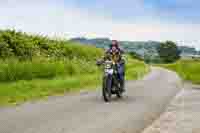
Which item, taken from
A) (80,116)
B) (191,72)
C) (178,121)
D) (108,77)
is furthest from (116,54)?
(191,72)

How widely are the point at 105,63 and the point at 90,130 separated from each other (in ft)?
21.7

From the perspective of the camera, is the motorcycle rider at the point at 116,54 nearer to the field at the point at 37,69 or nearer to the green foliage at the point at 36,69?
the field at the point at 37,69

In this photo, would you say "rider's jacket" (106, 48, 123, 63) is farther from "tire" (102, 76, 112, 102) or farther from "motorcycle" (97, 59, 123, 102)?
"tire" (102, 76, 112, 102)

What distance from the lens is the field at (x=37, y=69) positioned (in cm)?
1941

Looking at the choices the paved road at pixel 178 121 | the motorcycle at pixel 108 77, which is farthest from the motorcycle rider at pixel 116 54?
the paved road at pixel 178 121

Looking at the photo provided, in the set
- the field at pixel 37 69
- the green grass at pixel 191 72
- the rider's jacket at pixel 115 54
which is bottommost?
the green grass at pixel 191 72

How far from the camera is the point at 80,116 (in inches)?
487

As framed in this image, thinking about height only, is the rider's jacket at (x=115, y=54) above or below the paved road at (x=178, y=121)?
above

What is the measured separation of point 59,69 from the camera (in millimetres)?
29234

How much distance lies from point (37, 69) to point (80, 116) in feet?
44.9

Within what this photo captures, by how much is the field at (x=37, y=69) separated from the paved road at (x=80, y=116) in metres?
1.87

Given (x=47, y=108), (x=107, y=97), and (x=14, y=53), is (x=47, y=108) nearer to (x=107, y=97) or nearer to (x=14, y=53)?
(x=107, y=97)

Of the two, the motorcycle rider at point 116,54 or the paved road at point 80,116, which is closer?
the paved road at point 80,116

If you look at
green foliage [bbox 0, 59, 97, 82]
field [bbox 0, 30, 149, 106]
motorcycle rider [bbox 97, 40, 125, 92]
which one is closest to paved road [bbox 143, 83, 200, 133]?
motorcycle rider [bbox 97, 40, 125, 92]
